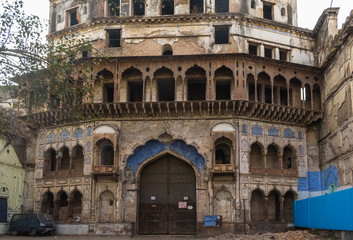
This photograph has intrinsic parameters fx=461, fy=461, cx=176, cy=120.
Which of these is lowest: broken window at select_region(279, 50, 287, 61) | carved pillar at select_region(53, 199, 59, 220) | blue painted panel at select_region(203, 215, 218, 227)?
blue painted panel at select_region(203, 215, 218, 227)

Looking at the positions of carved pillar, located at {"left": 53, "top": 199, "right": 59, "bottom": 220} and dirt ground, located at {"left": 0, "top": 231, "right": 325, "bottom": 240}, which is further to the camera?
carved pillar, located at {"left": 53, "top": 199, "right": 59, "bottom": 220}

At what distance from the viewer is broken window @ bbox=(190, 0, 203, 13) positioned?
2683cm

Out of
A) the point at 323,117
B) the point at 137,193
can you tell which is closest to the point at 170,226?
the point at 137,193

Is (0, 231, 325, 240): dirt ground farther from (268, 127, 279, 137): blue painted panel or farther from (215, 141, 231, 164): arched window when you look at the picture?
(268, 127, 279, 137): blue painted panel

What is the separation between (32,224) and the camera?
23594mm

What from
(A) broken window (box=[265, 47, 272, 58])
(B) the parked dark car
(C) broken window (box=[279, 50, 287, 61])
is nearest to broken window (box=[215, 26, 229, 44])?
(A) broken window (box=[265, 47, 272, 58])

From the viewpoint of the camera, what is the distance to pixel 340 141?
22484mm

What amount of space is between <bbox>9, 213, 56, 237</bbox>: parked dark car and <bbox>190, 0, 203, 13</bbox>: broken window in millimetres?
14072

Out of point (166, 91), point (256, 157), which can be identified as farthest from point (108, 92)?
point (256, 157)

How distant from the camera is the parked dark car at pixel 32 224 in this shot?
23312 millimetres

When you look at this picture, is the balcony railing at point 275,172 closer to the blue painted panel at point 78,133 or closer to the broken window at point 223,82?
the broken window at point 223,82

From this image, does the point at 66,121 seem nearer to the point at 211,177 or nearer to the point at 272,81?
the point at 211,177

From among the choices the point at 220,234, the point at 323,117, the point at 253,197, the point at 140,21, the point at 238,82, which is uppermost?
the point at 140,21

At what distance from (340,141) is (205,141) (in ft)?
22.0
